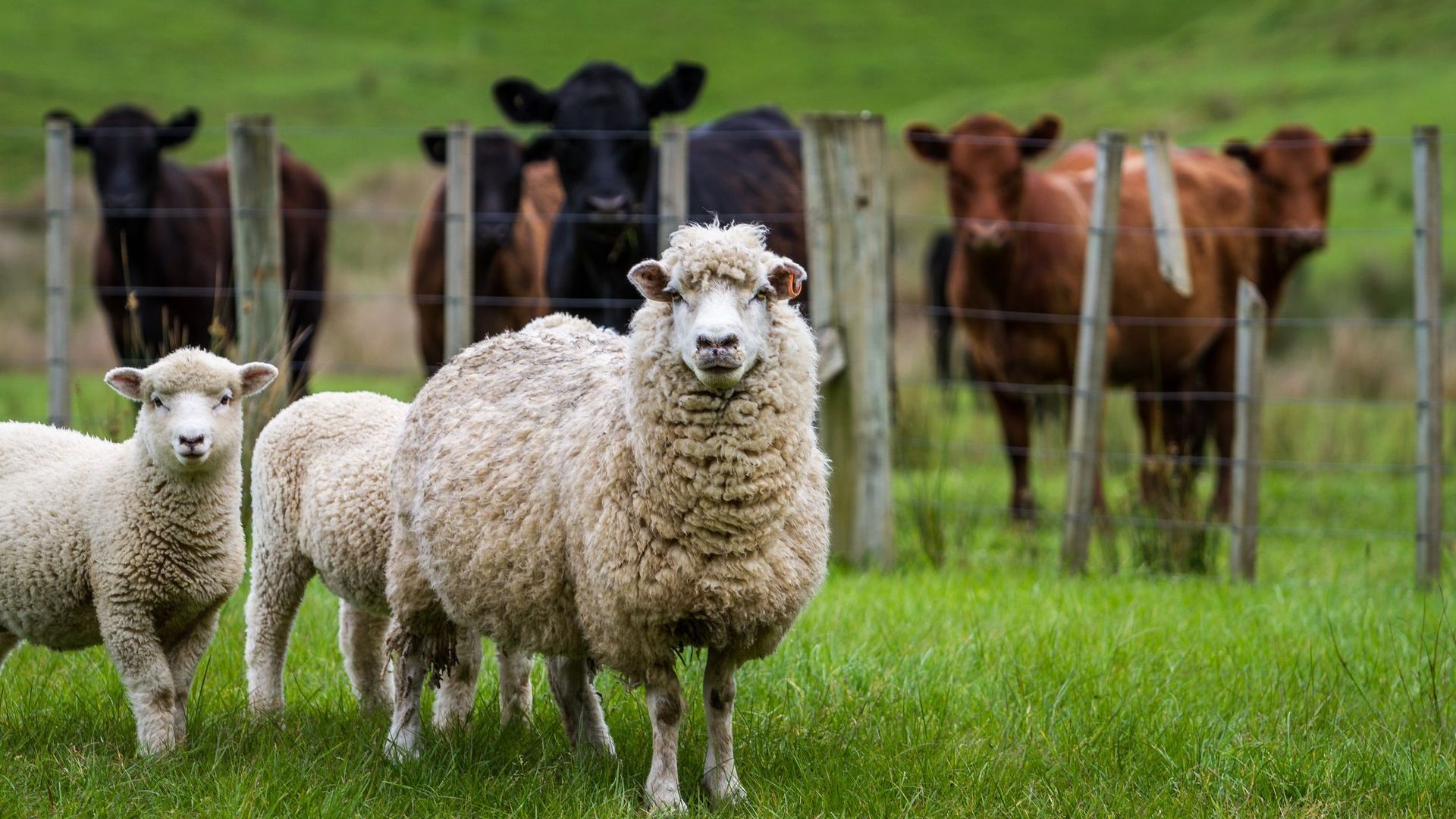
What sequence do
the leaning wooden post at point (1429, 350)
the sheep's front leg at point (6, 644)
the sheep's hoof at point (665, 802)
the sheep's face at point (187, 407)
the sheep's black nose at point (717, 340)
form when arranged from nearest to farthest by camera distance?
the sheep's black nose at point (717, 340), the sheep's hoof at point (665, 802), the sheep's face at point (187, 407), the sheep's front leg at point (6, 644), the leaning wooden post at point (1429, 350)

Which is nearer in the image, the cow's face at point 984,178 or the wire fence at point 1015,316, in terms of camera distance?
the wire fence at point 1015,316

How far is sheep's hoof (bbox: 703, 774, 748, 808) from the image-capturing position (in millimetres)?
3889

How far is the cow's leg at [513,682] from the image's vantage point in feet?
15.1

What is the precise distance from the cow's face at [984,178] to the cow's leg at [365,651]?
15.7 ft

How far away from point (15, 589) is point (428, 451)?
46.8 inches

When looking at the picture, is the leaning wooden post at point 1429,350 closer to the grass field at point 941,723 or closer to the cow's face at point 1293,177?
the grass field at point 941,723

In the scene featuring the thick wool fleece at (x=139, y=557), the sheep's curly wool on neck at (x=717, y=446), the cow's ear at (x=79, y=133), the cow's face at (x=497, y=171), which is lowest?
the thick wool fleece at (x=139, y=557)

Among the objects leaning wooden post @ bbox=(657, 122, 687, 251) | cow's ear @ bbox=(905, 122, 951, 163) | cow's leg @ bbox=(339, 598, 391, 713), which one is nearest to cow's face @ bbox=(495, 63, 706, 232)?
leaning wooden post @ bbox=(657, 122, 687, 251)

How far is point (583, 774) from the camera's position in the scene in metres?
4.02

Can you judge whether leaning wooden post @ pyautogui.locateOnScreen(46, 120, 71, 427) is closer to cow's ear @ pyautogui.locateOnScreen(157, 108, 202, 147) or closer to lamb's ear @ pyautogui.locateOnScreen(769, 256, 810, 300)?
cow's ear @ pyautogui.locateOnScreen(157, 108, 202, 147)

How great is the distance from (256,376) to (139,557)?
598 millimetres

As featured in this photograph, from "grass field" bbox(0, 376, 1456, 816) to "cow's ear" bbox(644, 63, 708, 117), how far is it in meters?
3.20

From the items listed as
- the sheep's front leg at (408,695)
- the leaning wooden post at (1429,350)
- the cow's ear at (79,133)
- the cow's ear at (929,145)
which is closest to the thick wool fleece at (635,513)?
the sheep's front leg at (408,695)

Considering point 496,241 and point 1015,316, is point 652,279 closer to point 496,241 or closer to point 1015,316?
point 496,241
